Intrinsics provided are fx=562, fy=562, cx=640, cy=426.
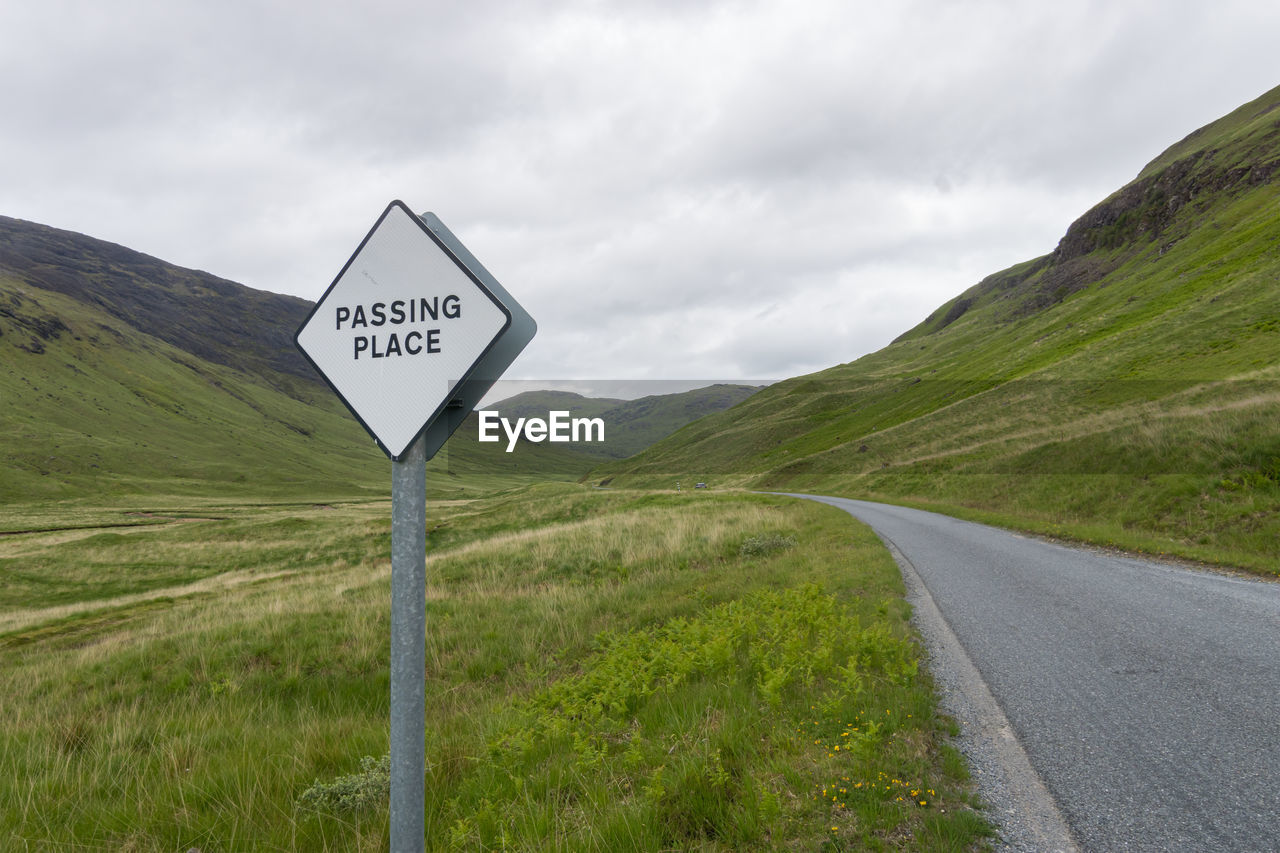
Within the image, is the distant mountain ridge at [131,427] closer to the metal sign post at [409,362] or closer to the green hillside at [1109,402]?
the green hillside at [1109,402]

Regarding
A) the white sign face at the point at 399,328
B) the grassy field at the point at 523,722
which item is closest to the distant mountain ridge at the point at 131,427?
the grassy field at the point at 523,722

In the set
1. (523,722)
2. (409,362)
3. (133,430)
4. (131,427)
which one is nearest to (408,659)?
(409,362)

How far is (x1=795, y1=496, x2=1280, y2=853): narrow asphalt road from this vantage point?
10.6 ft

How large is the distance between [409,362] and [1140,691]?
6546 millimetres

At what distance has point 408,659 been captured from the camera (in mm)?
2299

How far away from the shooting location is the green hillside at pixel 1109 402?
1631 cm

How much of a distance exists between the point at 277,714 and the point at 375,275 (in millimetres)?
5970

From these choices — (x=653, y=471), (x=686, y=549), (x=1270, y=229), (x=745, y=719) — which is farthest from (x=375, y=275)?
(x=653, y=471)

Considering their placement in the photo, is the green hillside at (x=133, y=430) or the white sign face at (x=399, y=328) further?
the green hillside at (x=133, y=430)

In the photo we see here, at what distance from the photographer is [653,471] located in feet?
391

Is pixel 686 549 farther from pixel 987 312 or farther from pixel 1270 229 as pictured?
pixel 987 312

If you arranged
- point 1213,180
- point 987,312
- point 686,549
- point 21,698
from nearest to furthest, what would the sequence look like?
point 21,698 < point 686,549 < point 1213,180 < point 987,312

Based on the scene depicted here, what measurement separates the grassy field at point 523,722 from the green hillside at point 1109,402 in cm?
1183

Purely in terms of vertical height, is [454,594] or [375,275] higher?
[375,275]
